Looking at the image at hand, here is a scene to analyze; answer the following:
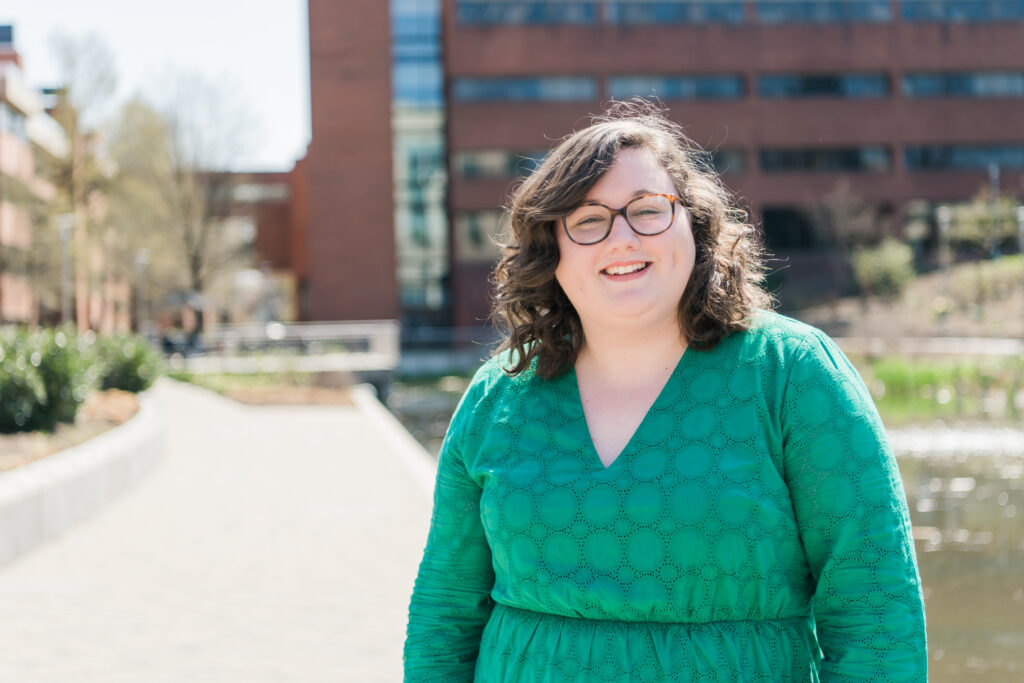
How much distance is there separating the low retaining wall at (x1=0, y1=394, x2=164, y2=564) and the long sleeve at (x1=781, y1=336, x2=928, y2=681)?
21.9ft

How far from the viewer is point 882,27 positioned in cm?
4819

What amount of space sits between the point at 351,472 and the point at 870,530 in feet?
33.0

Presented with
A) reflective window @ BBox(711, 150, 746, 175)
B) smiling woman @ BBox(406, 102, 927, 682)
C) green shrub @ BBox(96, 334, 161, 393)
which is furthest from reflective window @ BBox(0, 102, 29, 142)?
smiling woman @ BBox(406, 102, 927, 682)

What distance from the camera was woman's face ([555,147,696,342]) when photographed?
1.97 m

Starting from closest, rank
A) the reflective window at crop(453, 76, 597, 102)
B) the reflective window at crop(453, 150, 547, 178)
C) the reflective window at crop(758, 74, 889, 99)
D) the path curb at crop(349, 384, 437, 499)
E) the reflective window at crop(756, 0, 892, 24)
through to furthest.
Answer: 1. the path curb at crop(349, 384, 437, 499)
2. the reflective window at crop(453, 150, 547, 178)
3. the reflective window at crop(453, 76, 597, 102)
4. the reflective window at crop(756, 0, 892, 24)
5. the reflective window at crop(758, 74, 889, 99)

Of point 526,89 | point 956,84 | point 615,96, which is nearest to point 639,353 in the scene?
point 526,89

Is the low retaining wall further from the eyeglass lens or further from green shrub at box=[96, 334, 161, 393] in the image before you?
green shrub at box=[96, 334, 161, 393]

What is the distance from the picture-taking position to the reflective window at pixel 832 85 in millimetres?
48250

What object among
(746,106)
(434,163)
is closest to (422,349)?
(434,163)

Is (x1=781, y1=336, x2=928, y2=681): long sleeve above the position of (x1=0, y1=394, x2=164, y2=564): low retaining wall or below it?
above

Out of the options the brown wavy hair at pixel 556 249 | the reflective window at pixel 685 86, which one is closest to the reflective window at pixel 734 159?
the reflective window at pixel 685 86

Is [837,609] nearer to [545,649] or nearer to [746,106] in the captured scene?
[545,649]

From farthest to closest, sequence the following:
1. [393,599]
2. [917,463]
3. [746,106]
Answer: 1. [746,106]
2. [917,463]
3. [393,599]

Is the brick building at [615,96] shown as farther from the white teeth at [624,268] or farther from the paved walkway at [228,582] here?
the white teeth at [624,268]
